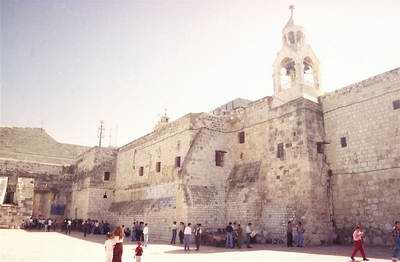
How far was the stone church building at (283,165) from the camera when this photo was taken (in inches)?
566

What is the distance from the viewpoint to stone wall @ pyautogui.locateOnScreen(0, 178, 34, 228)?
24547mm

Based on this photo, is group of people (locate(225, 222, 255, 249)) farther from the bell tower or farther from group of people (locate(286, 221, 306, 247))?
the bell tower

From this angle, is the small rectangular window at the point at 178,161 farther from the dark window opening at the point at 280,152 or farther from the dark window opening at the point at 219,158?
the dark window opening at the point at 280,152

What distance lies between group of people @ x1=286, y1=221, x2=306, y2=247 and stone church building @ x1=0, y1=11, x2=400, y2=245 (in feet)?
1.63

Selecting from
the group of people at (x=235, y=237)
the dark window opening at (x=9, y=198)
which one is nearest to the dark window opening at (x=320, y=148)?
the group of people at (x=235, y=237)

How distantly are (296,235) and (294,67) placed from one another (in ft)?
32.9

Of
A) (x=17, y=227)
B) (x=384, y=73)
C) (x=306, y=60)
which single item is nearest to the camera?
(x=384, y=73)

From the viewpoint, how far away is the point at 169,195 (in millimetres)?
19562

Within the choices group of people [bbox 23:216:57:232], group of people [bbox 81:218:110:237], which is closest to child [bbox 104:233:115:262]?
group of people [bbox 81:218:110:237]

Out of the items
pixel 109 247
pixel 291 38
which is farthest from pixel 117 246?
pixel 291 38

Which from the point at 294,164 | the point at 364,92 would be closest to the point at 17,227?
the point at 294,164

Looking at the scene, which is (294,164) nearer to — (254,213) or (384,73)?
(254,213)

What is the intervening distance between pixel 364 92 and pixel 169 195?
1184 centimetres

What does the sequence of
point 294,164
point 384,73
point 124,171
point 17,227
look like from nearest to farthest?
1. point 384,73
2. point 294,164
3. point 17,227
4. point 124,171
